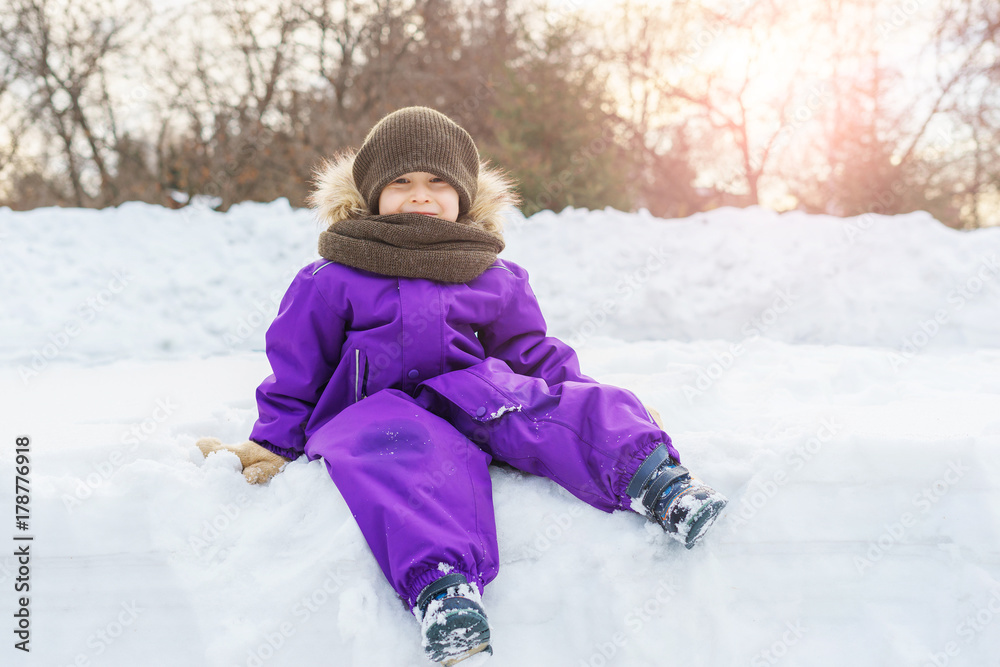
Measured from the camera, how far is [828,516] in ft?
5.54

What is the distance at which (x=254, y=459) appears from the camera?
1.84 m

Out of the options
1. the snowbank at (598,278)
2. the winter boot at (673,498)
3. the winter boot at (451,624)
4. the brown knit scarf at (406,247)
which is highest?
the brown knit scarf at (406,247)

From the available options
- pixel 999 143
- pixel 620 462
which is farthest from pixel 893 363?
pixel 999 143

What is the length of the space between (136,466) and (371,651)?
85 cm

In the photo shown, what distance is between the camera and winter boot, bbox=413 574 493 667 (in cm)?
124

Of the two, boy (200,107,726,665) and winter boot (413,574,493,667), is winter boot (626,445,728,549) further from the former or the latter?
winter boot (413,574,493,667)

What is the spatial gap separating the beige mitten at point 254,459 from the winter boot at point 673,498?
102 centimetres

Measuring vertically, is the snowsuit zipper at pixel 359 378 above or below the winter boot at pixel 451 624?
above

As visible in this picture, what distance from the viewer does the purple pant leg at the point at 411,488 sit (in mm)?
1362

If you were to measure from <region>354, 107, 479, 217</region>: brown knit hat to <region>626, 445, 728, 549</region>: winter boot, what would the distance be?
108 cm

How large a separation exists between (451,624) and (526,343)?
98cm

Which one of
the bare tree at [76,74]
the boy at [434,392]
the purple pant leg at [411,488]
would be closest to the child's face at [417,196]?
the boy at [434,392]

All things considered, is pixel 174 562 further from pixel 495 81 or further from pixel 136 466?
pixel 495 81

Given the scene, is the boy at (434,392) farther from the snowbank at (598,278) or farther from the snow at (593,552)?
the snowbank at (598,278)
